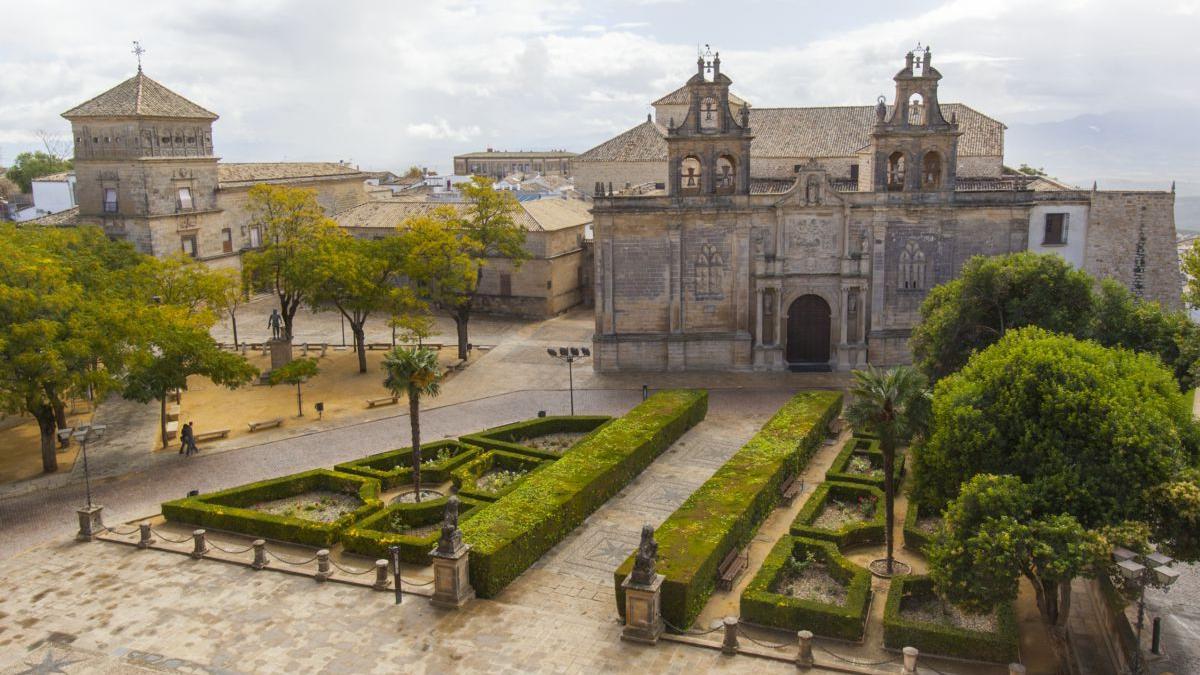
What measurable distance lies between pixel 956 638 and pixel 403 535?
13.4m

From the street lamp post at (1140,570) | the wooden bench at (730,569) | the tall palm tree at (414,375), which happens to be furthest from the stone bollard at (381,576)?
the street lamp post at (1140,570)

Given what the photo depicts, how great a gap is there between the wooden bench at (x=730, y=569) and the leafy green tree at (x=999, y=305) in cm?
1111

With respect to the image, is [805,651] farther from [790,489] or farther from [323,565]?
[323,565]

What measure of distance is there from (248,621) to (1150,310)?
26207 millimetres

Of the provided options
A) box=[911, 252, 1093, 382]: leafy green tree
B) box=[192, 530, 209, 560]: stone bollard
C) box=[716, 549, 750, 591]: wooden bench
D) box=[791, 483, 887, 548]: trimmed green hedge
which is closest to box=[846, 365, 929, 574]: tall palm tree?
box=[791, 483, 887, 548]: trimmed green hedge

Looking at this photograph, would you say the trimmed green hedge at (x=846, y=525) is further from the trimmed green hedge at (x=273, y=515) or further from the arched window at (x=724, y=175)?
the arched window at (x=724, y=175)

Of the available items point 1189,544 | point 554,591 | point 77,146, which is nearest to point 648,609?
point 554,591

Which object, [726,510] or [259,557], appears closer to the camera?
[259,557]

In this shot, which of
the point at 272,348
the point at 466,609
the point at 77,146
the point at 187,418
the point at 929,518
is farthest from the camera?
the point at 77,146

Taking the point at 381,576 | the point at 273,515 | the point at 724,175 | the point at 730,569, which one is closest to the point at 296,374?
the point at 273,515

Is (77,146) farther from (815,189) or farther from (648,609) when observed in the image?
(648,609)

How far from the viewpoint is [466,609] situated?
20.8 meters

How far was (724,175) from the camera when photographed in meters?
41.4

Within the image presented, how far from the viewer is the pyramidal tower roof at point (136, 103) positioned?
52.9 m
